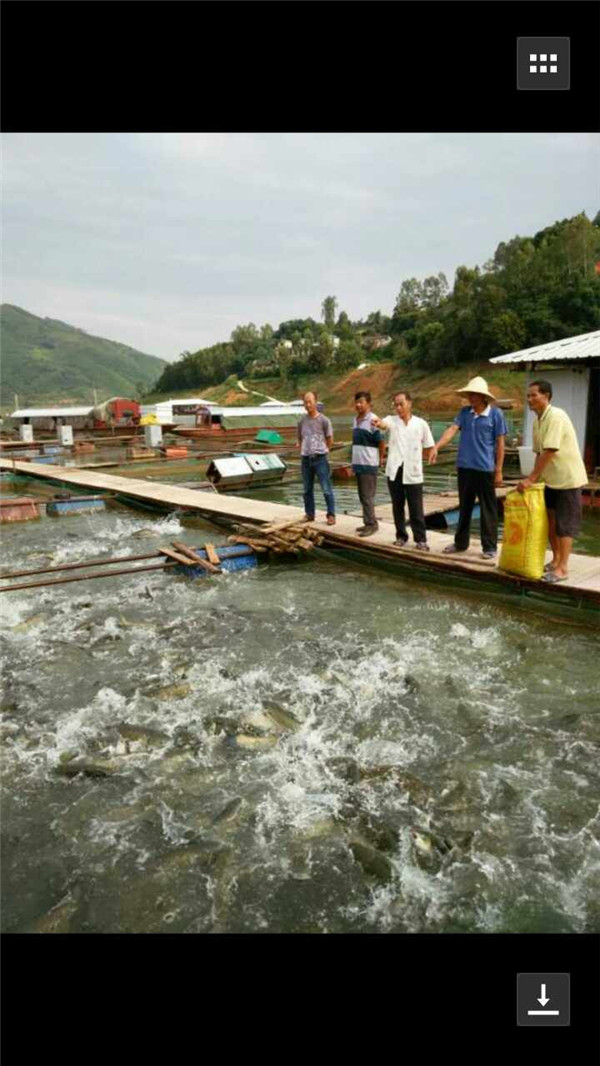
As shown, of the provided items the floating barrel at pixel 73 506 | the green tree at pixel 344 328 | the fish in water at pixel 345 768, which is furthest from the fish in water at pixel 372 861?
the green tree at pixel 344 328

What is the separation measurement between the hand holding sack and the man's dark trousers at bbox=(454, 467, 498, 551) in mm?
536

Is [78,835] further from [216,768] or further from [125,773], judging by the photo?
[216,768]

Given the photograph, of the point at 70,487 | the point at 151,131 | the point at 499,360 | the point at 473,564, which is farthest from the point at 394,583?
the point at 70,487

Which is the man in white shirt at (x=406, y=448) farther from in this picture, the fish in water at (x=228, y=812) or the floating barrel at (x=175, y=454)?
the floating barrel at (x=175, y=454)

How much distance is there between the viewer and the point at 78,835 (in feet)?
13.5

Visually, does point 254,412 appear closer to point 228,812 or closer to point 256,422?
point 256,422

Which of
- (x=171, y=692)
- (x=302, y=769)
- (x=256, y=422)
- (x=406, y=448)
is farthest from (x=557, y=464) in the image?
(x=256, y=422)

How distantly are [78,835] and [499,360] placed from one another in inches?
586

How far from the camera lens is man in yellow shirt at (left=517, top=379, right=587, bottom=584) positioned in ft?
21.3

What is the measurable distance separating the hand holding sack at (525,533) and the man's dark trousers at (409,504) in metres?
1.43

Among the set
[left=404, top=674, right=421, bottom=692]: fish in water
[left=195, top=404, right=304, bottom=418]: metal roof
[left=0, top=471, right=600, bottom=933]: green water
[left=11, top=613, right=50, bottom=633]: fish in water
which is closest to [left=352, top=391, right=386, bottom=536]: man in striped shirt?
[left=0, top=471, right=600, bottom=933]: green water

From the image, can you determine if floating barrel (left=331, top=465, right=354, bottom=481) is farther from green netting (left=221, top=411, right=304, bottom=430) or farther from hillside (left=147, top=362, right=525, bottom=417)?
hillside (left=147, top=362, right=525, bottom=417)

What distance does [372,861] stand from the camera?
3.77 m

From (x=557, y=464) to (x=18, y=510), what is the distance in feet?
41.8
